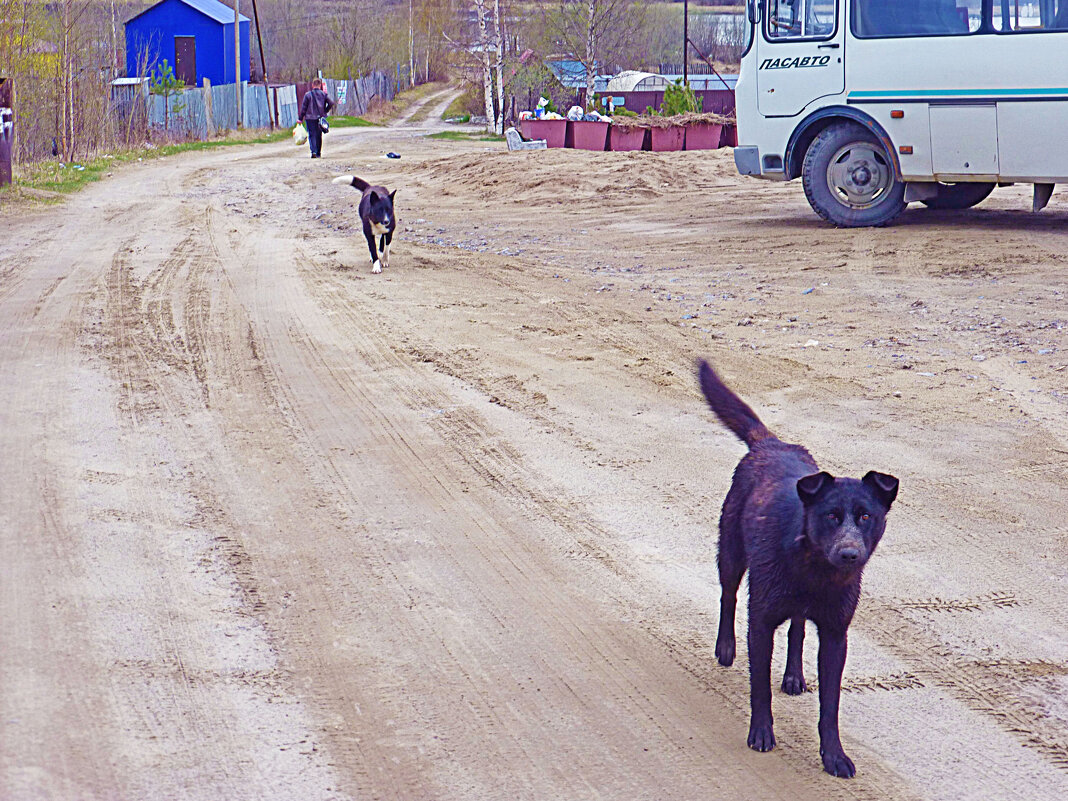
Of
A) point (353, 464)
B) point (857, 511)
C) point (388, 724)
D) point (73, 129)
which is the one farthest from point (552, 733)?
point (73, 129)

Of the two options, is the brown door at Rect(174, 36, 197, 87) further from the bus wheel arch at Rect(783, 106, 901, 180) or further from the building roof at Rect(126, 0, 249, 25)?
the bus wheel arch at Rect(783, 106, 901, 180)

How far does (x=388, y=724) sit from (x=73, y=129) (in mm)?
27665

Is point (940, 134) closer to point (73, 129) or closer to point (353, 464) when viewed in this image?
point (353, 464)

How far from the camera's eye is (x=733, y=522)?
394 centimetres

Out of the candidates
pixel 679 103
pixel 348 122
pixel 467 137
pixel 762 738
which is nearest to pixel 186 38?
pixel 348 122

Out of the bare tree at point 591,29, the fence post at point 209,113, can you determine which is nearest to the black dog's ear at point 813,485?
the fence post at point 209,113

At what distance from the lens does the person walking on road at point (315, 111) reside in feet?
96.9

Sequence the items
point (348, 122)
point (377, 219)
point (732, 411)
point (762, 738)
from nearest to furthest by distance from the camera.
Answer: point (762, 738) < point (732, 411) < point (377, 219) < point (348, 122)

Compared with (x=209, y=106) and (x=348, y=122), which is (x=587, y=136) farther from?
(x=348, y=122)

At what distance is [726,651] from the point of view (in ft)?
13.9

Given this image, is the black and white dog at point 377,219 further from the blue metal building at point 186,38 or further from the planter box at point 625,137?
the blue metal building at point 186,38

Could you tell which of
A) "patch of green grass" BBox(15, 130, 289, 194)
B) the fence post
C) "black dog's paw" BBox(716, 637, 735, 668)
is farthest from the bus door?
the fence post

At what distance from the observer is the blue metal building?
62.6 m

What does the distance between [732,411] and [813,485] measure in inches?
45.5
